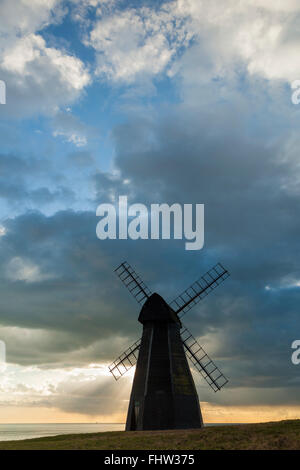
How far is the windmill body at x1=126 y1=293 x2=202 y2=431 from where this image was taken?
117ft

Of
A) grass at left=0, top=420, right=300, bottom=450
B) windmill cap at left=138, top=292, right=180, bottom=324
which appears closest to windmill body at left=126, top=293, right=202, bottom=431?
windmill cap at left=138, top=292, right=180, bottom=324

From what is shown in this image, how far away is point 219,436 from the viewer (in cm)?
2659

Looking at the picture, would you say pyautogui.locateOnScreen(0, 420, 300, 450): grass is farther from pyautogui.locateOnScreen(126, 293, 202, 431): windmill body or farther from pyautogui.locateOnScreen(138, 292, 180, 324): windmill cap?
pyautogui.locateOnScreen(138, 292, 180, 324): windmill cap

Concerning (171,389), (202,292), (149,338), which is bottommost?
(171,389)

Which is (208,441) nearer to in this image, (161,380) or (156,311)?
(161,380)

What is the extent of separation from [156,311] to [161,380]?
19.5ft

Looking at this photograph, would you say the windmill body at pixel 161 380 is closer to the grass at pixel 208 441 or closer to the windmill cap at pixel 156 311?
the windmill cap at pixel 156 311

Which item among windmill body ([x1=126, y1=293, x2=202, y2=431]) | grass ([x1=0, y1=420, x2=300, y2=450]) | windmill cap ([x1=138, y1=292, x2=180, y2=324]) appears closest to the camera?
grass ([x1=0, y1=420, x2=300, y2=450])

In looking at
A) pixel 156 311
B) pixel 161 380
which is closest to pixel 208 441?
pixel 161 380

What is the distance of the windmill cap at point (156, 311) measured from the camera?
1527 inches
